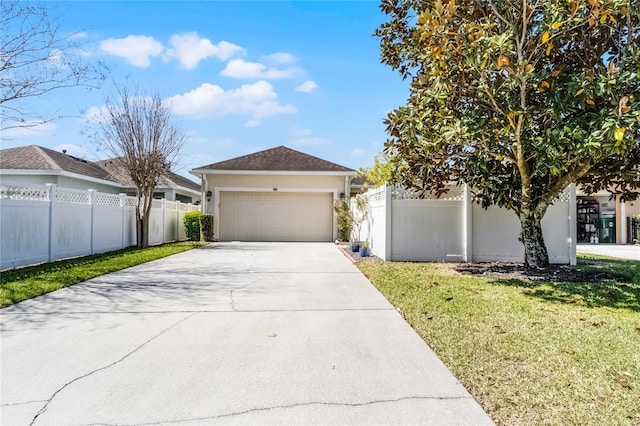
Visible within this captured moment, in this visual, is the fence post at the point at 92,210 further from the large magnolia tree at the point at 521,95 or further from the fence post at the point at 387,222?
the large magnolia tree at the point at 521,95

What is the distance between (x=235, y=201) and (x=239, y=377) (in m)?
15.3

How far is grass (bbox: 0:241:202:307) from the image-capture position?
5.79 meters

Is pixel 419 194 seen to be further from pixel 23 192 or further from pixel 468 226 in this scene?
pixel 23 192

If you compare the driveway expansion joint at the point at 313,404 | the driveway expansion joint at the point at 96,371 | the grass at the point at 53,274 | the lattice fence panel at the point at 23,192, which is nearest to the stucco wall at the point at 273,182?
the grass at the point at 53,274

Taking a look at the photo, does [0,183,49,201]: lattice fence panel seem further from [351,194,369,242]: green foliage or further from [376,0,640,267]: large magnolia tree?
[351,194,369,242]: green foliage

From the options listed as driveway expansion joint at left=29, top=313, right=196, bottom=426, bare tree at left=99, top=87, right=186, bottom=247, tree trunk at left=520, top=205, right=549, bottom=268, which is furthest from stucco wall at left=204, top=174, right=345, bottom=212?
driveway expansion joint at left=29, top=313, right=196, bottom=426

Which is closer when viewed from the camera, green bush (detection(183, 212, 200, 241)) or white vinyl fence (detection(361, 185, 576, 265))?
white vinyl fence (detection(361, 185, 576, 265))

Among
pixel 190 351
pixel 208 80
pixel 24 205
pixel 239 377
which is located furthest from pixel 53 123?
pixel 239 377

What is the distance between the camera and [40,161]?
54.7 ft

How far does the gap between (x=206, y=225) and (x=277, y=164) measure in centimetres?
433

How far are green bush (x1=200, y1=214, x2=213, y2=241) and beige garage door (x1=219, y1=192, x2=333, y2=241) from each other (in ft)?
2.42

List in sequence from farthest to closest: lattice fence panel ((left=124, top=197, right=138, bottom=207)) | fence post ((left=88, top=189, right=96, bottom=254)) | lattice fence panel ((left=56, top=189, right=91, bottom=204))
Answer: lattice fence panel ((left=124, top=197, right=138, bottom=207)), fence post ((left=88, top=189, right=96, bottom=254)), lattice fence panel ((left=56, top=189, right=91, bottom=204))

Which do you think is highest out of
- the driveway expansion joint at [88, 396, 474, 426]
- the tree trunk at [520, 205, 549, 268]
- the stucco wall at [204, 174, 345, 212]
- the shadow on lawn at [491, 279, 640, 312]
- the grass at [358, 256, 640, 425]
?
the stucco wall at [204, 174, 345, 212]

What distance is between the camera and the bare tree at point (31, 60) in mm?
7484
